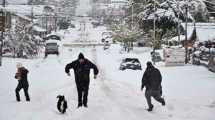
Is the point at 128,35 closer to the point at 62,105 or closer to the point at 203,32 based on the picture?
the point at 203,32

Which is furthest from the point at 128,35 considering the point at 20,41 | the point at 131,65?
the point at 131,65

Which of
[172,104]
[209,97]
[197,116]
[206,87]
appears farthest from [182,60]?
[197,116]

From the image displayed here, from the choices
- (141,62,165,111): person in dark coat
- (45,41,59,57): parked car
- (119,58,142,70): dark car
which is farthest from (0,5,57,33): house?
(141,62,165,111): person in dark coat

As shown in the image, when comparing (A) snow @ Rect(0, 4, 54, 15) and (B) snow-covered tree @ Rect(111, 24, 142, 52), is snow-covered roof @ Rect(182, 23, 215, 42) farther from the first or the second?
(A) snow @ Rect(0, 4, 54, 15)

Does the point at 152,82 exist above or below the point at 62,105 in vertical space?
above

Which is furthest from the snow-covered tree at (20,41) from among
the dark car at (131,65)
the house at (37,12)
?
the house at (37,12)

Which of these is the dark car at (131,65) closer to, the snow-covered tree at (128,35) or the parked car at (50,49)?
the parked car at (50,49)

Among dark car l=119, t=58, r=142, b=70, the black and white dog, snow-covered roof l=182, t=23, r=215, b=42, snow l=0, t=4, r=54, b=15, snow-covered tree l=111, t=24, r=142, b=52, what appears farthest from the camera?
snow l=0, t=4, r=54, b=15

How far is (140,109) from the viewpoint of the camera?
54.8 feet

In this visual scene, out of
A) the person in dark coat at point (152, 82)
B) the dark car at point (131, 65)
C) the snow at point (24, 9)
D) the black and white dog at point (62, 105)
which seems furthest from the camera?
the snow at point (24, 9)

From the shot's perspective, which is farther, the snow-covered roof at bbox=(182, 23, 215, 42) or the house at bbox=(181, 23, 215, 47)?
the snow-covered roof at bbox=(182, 23, 215, 42)

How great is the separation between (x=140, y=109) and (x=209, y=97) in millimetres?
5241

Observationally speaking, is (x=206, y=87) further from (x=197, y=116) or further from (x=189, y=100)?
(x=197, y=116)

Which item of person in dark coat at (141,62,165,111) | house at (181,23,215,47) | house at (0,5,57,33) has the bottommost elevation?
person in dark coat at (141,62,165,111)
